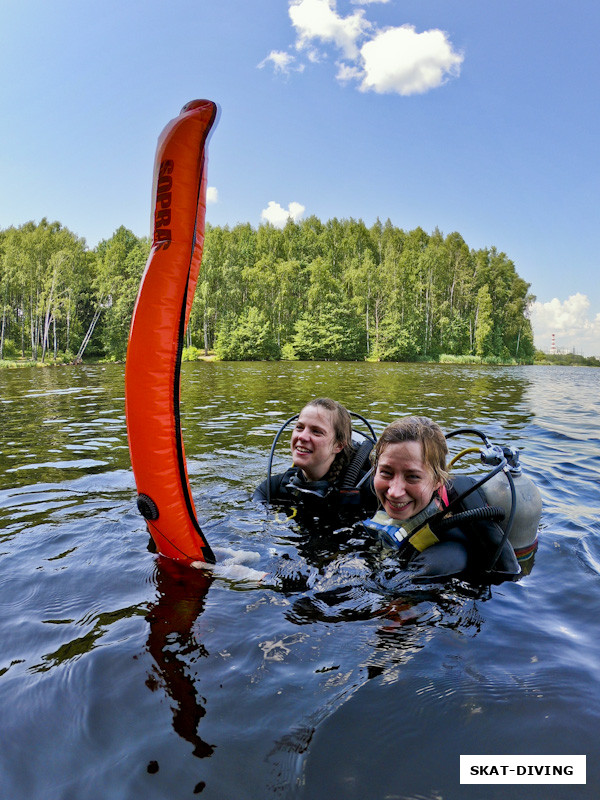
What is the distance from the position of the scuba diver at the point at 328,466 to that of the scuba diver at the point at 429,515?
40.5 inches

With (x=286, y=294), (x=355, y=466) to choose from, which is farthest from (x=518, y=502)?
(x=286, y=294)

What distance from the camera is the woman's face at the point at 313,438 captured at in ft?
14.8

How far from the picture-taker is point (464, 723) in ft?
7.36

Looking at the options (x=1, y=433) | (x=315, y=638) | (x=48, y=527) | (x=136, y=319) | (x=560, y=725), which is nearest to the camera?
(x=560, y=725)

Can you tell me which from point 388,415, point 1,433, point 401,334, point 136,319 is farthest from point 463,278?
point 136,319

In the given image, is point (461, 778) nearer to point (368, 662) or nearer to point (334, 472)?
point (368, 662)

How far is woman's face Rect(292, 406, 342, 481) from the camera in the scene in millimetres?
4523

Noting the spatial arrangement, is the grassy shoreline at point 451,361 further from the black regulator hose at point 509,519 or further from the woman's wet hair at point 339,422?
the black regulator hose at point 509,519

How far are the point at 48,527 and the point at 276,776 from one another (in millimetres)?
3455

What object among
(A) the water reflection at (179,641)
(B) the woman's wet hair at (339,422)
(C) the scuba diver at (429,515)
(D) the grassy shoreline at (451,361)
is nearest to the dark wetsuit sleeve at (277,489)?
(B) the woman's wet hair at (339,422)

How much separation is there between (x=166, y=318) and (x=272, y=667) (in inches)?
81.2

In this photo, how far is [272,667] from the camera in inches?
103

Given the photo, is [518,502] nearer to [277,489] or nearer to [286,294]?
[277,489]

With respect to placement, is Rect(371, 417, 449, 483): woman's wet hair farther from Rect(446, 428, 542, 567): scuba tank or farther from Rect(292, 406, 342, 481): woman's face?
Rect(292, 406, 342, 481): woman's face
